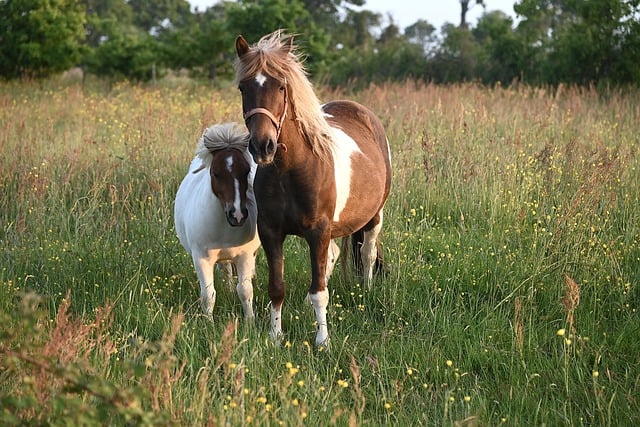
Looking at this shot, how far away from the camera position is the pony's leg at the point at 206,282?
4516 millimetres

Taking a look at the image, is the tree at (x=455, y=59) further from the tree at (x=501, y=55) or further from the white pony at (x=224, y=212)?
the white pony at (x=224, y=212)

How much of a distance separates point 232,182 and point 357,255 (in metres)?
1.72

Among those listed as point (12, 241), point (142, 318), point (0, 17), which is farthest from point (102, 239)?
point (0, 17)

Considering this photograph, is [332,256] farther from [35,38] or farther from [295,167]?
[35,38]

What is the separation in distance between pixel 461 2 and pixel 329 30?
6439 millimetres

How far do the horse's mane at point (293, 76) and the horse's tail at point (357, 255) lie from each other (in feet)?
4.45

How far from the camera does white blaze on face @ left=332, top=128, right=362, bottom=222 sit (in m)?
4.37

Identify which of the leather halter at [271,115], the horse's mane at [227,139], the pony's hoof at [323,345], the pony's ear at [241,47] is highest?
the pony's ear at [241,47]

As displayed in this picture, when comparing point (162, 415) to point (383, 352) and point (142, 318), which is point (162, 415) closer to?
point (383, 352)

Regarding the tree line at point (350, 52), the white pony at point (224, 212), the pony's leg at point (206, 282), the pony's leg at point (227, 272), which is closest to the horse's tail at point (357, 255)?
the pony's leg at point (227, 272)

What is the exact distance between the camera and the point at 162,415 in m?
2.26

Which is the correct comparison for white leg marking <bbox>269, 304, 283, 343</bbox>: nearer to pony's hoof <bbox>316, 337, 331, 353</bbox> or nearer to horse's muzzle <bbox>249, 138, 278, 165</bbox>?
pony's hoof <bbox>316, 337, 331, 353</bbox>

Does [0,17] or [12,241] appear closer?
[12,241]

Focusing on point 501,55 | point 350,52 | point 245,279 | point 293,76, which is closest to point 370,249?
point 245,279
